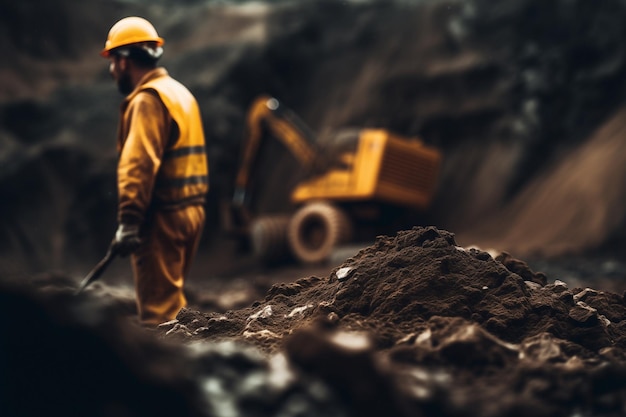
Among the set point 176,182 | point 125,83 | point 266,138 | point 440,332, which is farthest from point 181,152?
point 266,138

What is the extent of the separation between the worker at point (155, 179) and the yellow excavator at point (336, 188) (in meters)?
9.45

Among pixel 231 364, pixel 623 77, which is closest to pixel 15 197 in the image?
pixel 623 77

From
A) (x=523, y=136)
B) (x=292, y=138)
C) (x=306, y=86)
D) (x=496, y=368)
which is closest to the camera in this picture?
(x=496, y=368)

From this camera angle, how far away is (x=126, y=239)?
512 cm

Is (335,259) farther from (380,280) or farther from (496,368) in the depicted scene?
(496,368)

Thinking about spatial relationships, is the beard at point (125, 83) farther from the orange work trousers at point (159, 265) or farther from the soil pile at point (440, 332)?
the soil pile at point (440, 332)

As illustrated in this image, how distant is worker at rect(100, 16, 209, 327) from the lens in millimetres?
5145

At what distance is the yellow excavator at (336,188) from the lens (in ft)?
49.4

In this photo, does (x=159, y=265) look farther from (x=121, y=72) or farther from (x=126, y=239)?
(x=121, y=72)

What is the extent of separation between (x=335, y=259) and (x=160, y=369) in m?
11.9

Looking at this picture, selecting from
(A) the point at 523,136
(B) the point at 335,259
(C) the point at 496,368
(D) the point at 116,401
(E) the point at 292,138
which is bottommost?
(D) the point at 116,401

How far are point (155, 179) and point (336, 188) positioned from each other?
1021 cm

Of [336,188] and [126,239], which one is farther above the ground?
[336,188]

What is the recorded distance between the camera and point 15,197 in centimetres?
1839
